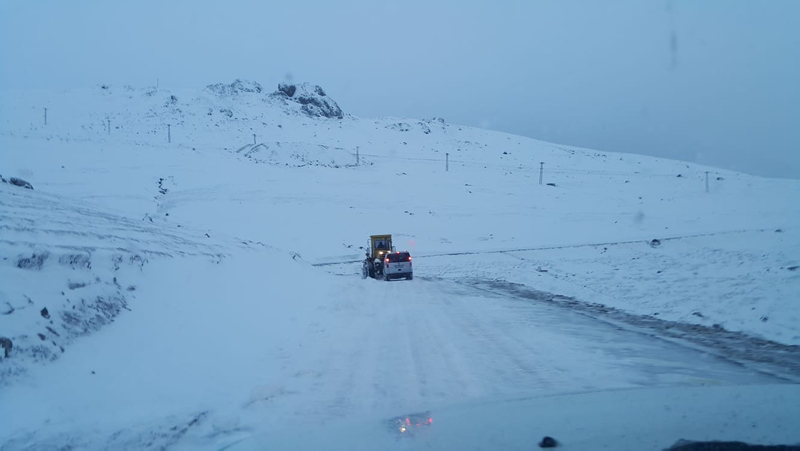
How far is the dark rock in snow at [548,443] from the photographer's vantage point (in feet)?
17.6

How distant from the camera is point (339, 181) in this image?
6788cm

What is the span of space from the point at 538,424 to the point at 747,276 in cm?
1388

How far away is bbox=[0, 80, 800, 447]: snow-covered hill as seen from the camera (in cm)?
770

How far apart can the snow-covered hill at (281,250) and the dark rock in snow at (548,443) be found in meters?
2.02

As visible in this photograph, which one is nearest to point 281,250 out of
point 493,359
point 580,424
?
point 493,359

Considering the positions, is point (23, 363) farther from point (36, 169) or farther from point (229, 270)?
point (36, 169)

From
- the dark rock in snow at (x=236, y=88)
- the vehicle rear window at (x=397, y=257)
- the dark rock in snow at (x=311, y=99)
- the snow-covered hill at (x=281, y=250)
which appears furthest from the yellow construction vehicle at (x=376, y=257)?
the dark rock in snow at (x=236, y=88)

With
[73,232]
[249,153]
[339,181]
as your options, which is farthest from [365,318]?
[249,153]

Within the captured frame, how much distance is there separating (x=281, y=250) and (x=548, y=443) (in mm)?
22111

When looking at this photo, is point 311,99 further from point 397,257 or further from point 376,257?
point 397,257

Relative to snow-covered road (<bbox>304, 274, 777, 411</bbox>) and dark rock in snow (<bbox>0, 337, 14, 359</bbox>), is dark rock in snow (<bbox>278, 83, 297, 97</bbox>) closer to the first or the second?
snow-covered road (<bbox>304, 274, 777, 411</bbox>)

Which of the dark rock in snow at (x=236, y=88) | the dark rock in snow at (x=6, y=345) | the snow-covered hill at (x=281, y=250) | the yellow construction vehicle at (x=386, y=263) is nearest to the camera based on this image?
the dark rock in snow at (x=6, y=345)

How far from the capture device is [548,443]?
213 inches

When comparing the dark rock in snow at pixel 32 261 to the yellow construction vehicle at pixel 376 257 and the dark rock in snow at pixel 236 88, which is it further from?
the dark rock in snow at pixel 236 88
